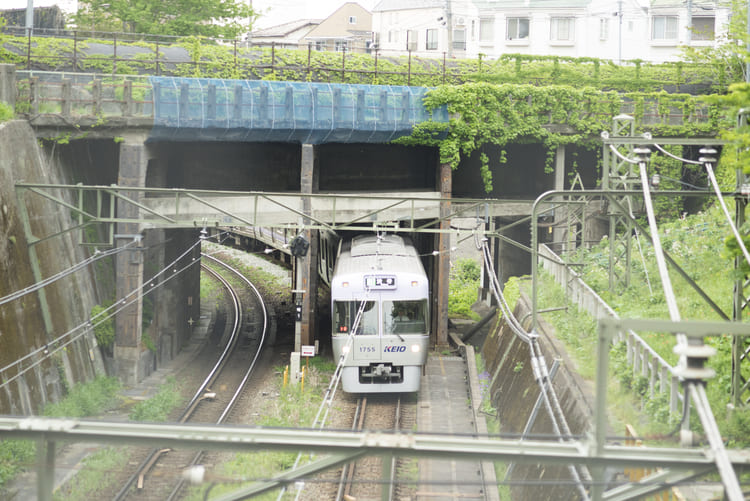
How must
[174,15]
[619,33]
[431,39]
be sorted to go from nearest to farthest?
[174,15], [619,33], [431,39]

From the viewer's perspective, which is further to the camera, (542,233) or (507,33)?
(507,33)

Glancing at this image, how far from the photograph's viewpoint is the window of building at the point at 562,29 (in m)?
44.2

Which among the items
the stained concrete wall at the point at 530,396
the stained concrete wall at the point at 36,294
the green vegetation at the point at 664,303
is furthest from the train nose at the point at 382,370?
the stained concrete wall at the point at 36,294

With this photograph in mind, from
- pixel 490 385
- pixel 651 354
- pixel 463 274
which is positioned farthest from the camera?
pixel 463 274

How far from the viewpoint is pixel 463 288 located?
40.7m

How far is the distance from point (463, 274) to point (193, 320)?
1703cm

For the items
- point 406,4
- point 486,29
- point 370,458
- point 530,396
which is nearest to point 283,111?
point 370,458

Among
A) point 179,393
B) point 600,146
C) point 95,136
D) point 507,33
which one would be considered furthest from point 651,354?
point 507,33

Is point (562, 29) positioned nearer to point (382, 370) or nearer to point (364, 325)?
point (364, 325)

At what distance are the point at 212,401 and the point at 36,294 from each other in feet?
17.3

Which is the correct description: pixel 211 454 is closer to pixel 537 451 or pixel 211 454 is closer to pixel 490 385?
pixel 490 385

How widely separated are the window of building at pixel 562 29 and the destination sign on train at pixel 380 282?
28.7 meters

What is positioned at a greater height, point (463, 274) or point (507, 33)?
point (507, 33)

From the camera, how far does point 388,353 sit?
20.0 meters
